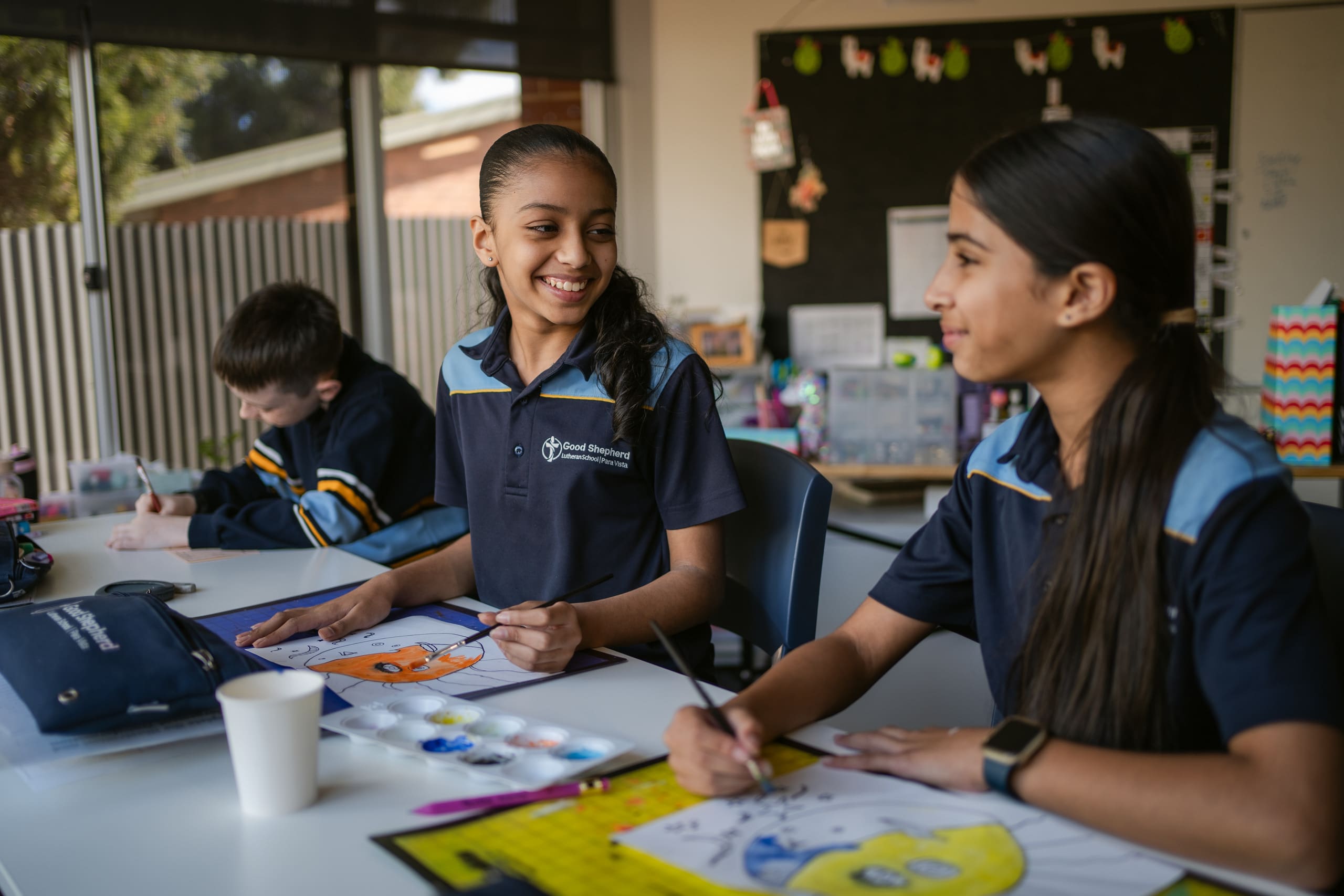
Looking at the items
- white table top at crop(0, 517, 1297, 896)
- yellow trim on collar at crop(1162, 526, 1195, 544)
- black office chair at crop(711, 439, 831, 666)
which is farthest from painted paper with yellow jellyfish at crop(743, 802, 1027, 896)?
black office chair at crop(711, 439, 831, 666)

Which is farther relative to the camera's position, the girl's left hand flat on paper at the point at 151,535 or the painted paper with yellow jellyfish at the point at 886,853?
the girl's left hand flat on paper at the point at 151,535

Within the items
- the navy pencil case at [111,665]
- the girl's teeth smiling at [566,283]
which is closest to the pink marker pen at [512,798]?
the navy pencil case at [111,665]

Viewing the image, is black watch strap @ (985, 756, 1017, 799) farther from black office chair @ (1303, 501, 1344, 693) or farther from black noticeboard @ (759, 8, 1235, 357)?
black noticeboard @ (759, 8, 1235, 357)

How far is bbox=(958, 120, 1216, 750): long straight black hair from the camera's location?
88cm

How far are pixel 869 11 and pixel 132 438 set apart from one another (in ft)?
9.28

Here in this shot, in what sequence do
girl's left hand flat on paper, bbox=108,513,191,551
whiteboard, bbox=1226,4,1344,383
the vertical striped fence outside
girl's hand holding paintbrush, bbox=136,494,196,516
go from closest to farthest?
girl's left hand flat on paper, bbox=108,513,191,551 → girl's hand holding paintbrush, bbox=136,494,196,516 → the vertical striped fence outside → whiteboard, bbox=1226,4,1344,383

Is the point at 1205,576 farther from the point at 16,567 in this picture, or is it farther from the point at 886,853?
the point at 16,567

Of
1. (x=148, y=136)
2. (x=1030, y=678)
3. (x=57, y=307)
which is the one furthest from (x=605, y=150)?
(x=1030, y=678)

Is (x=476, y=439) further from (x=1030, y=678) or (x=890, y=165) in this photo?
(x=890, y=165)

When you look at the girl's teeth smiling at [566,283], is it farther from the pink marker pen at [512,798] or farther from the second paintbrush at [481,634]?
the pink marker pen at [512,798]

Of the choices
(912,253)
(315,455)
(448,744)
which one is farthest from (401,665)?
(912,253)

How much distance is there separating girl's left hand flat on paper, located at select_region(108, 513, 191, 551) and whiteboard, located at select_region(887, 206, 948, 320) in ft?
8.81

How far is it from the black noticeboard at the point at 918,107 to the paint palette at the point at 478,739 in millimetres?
3110

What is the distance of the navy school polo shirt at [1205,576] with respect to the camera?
2.56 feet
